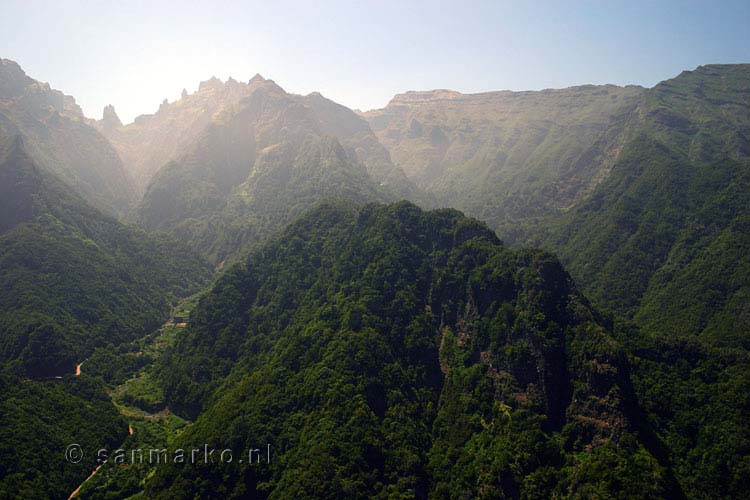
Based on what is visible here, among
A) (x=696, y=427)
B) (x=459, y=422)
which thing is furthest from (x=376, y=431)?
(x=696, y=427)

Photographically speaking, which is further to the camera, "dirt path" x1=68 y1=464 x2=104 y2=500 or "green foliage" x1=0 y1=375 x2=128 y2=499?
"dirt path" x1=68 y1=464 x2=104 y2=500

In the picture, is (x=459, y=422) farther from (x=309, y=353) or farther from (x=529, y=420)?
(x=309, y=353)

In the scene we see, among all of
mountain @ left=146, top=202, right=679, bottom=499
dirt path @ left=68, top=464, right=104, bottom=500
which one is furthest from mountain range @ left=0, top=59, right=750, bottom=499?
dirt path @ left=68, top=464, right=104, bottom=500

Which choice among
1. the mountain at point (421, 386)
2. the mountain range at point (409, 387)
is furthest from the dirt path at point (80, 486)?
the mountain at point (421, 386)

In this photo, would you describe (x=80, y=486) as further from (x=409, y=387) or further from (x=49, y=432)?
(x=409, y=387)

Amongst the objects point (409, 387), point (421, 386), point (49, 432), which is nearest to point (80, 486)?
point (49, 432)

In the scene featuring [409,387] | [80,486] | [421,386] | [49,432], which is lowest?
[80,486]

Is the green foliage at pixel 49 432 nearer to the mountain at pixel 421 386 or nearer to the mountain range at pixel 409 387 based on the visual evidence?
the mountain range at pixel 409 387

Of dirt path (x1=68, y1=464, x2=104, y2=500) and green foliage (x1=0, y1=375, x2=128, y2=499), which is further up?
green foliage (x1=0, y1=375, x2=128, y2=499)

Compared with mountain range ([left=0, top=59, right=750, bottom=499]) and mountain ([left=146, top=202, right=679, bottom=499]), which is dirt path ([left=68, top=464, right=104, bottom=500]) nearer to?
mountain range ([left=0, top=59, right=750, bottom=499])

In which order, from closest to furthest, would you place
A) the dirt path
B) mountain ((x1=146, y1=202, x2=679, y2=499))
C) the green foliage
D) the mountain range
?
1. mountain ((x1=146, y1=202, x2=679, y2=499))
2. the mountain range
3. the green foliage
4. the dirt path
